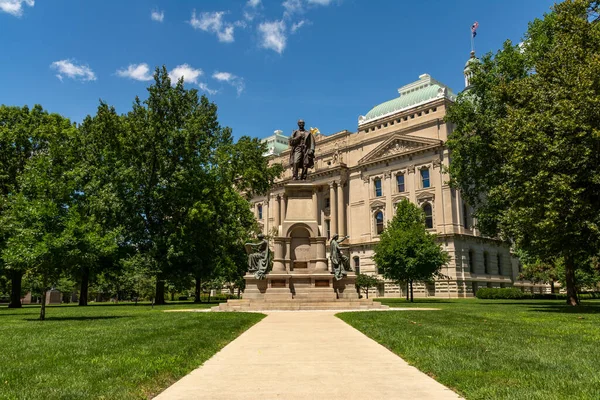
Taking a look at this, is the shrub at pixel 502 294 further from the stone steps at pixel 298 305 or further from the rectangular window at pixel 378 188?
the stone steps at pixel 298 305

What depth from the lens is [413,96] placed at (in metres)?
61.3

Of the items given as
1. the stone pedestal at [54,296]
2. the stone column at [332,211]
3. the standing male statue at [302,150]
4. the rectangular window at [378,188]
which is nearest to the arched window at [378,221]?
the rectangular window at [378,188]

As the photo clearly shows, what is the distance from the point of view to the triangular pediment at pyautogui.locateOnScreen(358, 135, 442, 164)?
180ft

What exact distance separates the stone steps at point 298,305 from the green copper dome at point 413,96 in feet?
135

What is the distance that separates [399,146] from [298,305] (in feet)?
136

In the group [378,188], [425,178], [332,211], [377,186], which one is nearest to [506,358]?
[425,178]

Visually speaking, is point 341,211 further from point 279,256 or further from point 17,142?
point 279,256

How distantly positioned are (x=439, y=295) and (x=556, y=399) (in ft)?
162

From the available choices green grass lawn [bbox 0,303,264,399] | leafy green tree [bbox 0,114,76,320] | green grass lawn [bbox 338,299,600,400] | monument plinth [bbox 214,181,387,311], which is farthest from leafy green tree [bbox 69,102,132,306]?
green grass lawn [bbox 338,299,600,400]

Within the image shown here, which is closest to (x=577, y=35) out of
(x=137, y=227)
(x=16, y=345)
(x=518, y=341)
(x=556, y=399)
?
(x=518, y=341)

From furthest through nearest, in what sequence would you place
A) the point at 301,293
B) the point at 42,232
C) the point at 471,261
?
1. the point at 471,261
2. the point at 301,293
3. the point at 42,232

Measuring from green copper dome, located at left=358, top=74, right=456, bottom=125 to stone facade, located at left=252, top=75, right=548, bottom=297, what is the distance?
133mm

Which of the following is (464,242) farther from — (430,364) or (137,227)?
(430,364)

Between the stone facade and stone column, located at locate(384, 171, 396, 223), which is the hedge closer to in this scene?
the stone facade
